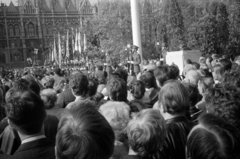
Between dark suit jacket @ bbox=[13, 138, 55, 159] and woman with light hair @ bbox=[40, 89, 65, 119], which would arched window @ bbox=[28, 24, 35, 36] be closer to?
woman with light hair @ bbox=[40, 89, 65, 119]

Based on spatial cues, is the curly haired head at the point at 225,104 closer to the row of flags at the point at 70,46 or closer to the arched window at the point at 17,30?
the row of flags at the point at 70,46

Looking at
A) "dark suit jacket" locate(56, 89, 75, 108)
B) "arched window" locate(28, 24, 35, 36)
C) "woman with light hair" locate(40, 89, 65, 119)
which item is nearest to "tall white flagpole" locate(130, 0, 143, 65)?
"dark suit jacket" locate(56, 89, 75, 108)

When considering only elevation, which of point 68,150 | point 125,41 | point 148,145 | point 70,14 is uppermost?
point 70,14

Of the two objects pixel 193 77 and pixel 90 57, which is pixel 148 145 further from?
pixel 90 57

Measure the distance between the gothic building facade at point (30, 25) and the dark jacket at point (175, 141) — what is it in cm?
6870

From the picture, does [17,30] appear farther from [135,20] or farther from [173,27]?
[135,20]

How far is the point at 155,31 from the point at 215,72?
136 ft

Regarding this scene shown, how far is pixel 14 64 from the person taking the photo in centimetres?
7088

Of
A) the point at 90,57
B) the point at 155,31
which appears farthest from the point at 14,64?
the point at 155,31

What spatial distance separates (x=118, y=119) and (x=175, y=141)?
590 millimetres

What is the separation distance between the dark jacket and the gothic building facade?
68.7 meters

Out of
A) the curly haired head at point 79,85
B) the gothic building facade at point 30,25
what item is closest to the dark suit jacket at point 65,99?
the curly haired head at point 79,85

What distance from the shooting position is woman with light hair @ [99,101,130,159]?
8.86 feet

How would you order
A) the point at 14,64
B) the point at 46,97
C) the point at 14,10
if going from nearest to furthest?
the point at 46,97 → the point at 14,64 → the point at 14,10
